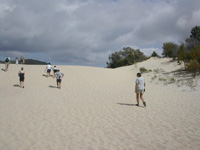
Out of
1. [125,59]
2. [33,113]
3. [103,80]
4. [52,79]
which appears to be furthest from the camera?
[125,59]

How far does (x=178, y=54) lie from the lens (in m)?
24.3

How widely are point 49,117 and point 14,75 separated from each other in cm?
1550

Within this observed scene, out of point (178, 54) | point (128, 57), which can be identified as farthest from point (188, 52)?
point (128, 57)

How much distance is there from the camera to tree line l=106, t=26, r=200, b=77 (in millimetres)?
20819

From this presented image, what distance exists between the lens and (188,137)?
4840 millimetres

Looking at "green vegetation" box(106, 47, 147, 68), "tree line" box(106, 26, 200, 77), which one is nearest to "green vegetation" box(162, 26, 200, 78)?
"tree line" box(106, 26, 200, 77)

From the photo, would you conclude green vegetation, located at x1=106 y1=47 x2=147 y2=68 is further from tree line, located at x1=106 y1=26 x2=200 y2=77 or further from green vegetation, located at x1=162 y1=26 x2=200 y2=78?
green vegetation, located at x1=162 y1=26 x2=200 y2=78

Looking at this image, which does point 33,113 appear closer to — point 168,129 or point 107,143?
point 107,143

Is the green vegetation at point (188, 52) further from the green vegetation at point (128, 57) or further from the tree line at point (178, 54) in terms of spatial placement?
the green vegetation at point (128, 57)

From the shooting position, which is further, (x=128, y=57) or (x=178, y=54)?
(x=128, y=57)

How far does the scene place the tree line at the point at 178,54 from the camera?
2082 centimetres

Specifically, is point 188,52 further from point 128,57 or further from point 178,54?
point 128,57

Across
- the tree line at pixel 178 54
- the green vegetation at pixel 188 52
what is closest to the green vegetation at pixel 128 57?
the tree line at pixel 178 54

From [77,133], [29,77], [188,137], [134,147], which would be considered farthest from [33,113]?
[29,77]
